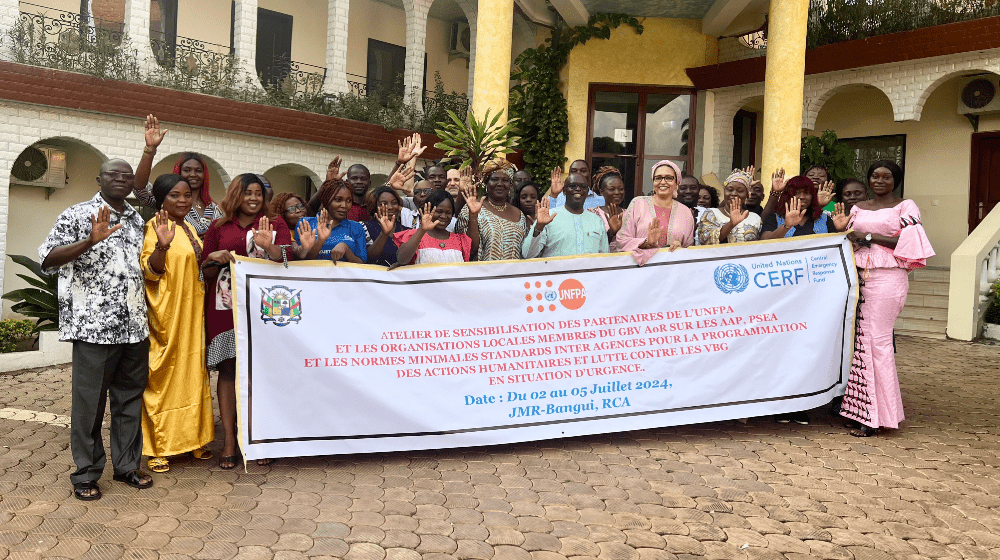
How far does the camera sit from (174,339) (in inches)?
166

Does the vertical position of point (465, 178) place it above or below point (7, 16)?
below

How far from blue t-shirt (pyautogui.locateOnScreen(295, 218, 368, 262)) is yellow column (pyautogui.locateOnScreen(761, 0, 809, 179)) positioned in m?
6.80

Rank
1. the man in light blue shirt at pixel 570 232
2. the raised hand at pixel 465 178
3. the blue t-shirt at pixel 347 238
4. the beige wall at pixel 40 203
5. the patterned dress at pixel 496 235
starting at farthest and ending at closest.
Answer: the beige wall at pixel 40 203, the patterned dress at pixel 496 235, the man in light blue shirt at pixel 570 232, the raised hand at pixel 465 178, the blue t-shirt at pixel 347 238

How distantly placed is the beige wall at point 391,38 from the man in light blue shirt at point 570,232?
9.86 m

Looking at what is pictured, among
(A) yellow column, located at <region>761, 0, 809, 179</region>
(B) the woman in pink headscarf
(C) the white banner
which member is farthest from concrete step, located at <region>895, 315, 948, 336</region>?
(B) the woman in pink headscarf

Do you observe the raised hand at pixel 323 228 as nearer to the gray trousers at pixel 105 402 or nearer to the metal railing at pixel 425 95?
the gray trousers at pixel 105 402

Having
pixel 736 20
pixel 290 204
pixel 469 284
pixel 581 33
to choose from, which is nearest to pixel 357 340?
pixel 469 284

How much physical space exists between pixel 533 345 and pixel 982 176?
11356mm

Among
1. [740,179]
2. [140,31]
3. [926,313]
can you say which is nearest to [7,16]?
[140,31]

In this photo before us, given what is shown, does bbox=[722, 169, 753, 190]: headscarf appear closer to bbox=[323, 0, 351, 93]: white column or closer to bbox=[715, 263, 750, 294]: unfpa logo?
bbox=[715, 263, 750, 294]: unfpa logo

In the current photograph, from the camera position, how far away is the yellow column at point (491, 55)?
383 inches

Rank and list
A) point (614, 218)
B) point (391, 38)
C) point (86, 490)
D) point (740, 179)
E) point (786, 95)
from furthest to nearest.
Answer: point (391, 38) < point (786, 95) < point (740, 179) < point (614, 218) < point (86, 490)

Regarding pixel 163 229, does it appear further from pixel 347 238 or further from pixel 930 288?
pixel 930 288

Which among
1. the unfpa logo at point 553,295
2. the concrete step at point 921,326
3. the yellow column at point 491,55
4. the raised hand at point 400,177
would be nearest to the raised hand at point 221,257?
the raised hand at point 400,177
